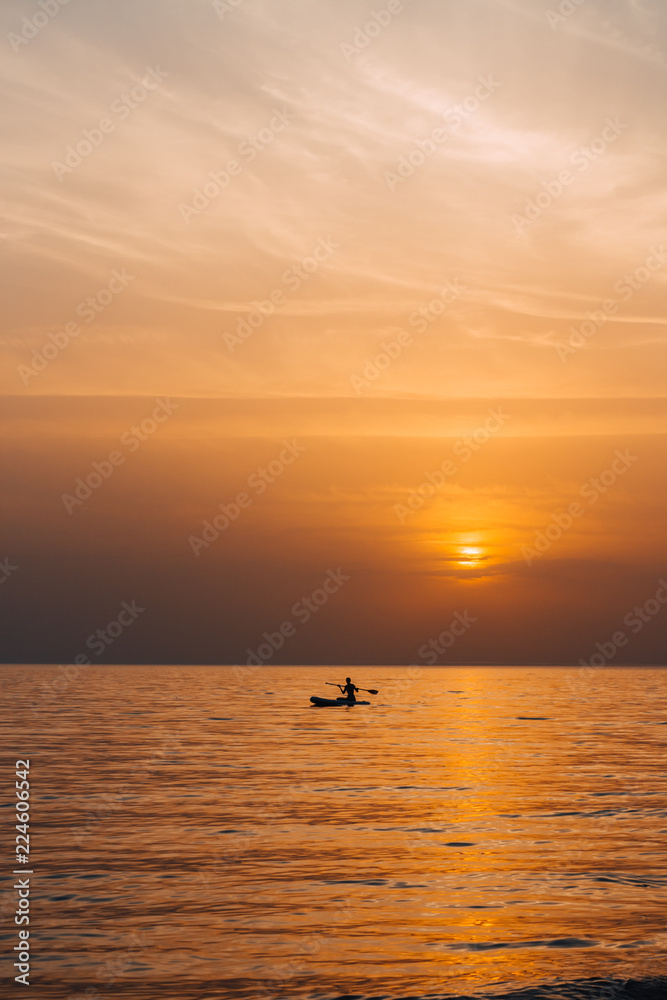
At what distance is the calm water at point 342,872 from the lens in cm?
1812

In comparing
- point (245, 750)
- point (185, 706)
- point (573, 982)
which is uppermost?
point (185, 706)

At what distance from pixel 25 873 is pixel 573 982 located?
14.0 m

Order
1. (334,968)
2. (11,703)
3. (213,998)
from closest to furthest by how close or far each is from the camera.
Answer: (213,998)
(334,968)
(11,703)

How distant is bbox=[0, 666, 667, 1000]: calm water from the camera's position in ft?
59.5

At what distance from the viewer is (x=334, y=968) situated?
18391mm

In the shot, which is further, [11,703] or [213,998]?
[11,703]

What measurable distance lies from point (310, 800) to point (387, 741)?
25.6m

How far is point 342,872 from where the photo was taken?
2541cm

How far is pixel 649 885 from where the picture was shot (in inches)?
959

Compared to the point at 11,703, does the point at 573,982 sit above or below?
below

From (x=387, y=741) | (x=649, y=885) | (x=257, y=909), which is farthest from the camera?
(x=387, y=741)

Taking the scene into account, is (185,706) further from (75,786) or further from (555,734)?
(75,786)

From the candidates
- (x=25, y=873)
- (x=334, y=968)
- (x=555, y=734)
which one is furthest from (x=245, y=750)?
(x=334, y=968)

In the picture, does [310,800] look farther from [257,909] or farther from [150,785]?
[257,909]
